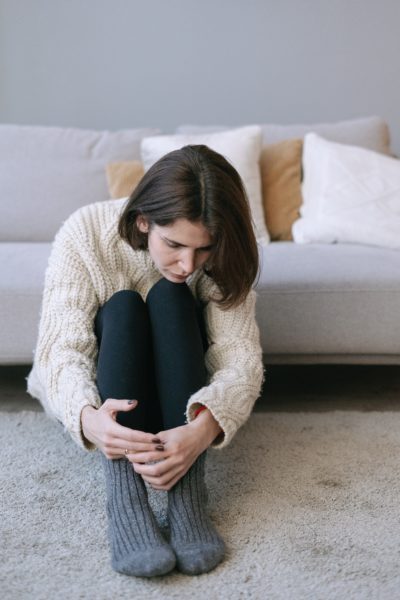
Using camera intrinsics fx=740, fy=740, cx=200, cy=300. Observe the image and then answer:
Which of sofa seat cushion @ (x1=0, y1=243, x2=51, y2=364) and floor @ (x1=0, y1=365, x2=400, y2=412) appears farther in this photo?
floor @ (x1=0, y1=365, x2=400, y2=412)

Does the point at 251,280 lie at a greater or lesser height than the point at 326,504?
greater

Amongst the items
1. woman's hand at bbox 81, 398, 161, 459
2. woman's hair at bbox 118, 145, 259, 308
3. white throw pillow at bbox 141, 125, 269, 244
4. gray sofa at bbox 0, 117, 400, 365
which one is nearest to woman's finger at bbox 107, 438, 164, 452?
woman's hand at bbox 81, 398, 161, 459

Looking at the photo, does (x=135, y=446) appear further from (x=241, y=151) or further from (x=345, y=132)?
(x=345, y=132)

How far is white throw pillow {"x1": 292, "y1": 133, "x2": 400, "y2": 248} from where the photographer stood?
2.34 meters

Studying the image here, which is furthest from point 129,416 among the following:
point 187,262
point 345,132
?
point 345,132

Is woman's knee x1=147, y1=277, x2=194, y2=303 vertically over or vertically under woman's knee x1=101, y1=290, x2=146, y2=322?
over

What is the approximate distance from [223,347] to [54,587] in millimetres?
569

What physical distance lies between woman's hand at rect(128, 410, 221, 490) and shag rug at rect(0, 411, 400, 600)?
156 millimetres

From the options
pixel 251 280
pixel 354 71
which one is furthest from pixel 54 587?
pixel 354 71

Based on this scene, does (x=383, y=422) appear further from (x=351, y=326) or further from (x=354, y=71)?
(x=354, y=71)

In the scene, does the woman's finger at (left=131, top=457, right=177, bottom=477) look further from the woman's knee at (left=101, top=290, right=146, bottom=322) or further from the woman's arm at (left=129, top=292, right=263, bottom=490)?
the woman's knee at (left=101, top=290, right=146, bottom=322)

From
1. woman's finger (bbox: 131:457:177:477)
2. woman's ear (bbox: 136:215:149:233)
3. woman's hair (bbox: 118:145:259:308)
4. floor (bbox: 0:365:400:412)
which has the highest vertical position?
woman's hair (bbox: 118:145:259:308)

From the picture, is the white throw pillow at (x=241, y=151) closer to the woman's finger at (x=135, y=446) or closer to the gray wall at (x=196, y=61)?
the gray wall at (x=196, y=61)

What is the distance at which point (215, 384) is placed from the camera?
1378 millimetres
